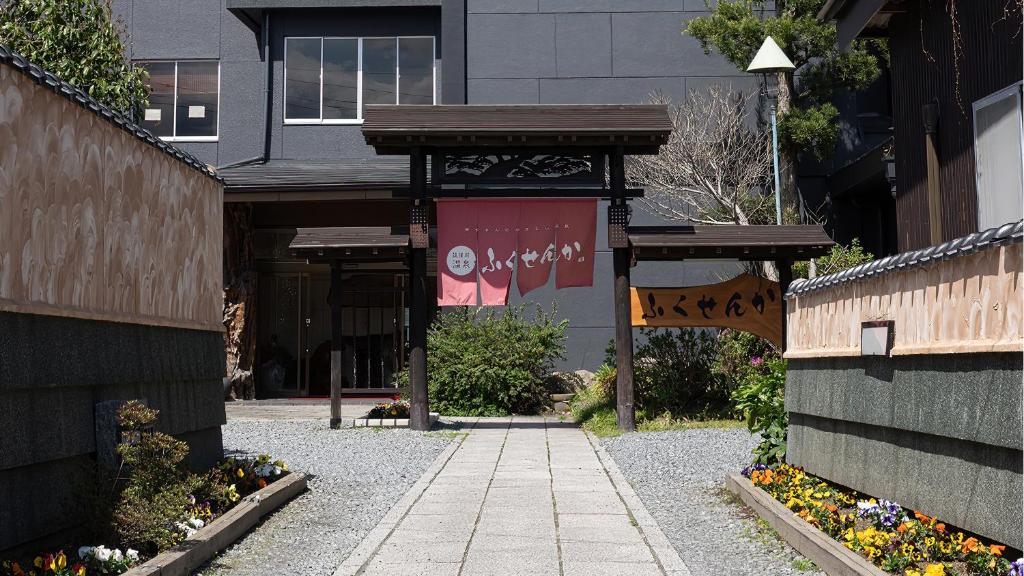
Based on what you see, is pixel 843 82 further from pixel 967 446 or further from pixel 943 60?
pixel 967 446

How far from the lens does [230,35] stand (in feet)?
72.5

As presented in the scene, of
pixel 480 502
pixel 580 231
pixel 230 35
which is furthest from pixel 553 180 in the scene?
pixel 230 35

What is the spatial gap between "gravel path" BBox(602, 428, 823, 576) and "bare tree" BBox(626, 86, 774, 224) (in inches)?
265

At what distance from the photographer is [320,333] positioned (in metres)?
21.9

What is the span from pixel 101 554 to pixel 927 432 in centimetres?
468

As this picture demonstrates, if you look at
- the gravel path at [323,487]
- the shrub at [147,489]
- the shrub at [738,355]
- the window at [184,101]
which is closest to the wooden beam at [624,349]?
the shrub at [738,355]

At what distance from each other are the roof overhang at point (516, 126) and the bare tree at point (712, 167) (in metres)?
5.19

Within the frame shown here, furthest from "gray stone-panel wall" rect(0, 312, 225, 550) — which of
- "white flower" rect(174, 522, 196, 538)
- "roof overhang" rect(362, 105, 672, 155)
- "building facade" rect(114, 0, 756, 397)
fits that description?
"building facade" rect(114, 0, 756, 397)

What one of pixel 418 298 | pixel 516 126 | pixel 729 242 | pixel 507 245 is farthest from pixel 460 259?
pixel 729 242

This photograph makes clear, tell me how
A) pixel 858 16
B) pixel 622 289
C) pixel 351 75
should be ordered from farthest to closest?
pixel 351 75 < pixel 622 289 < pixel 858 16

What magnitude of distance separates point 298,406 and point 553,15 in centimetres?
957

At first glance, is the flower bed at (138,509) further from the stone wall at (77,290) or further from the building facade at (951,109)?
the building facade at (951,109)

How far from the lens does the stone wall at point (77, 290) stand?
18.0 feet

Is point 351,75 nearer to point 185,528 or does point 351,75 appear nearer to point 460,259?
point 460,259
